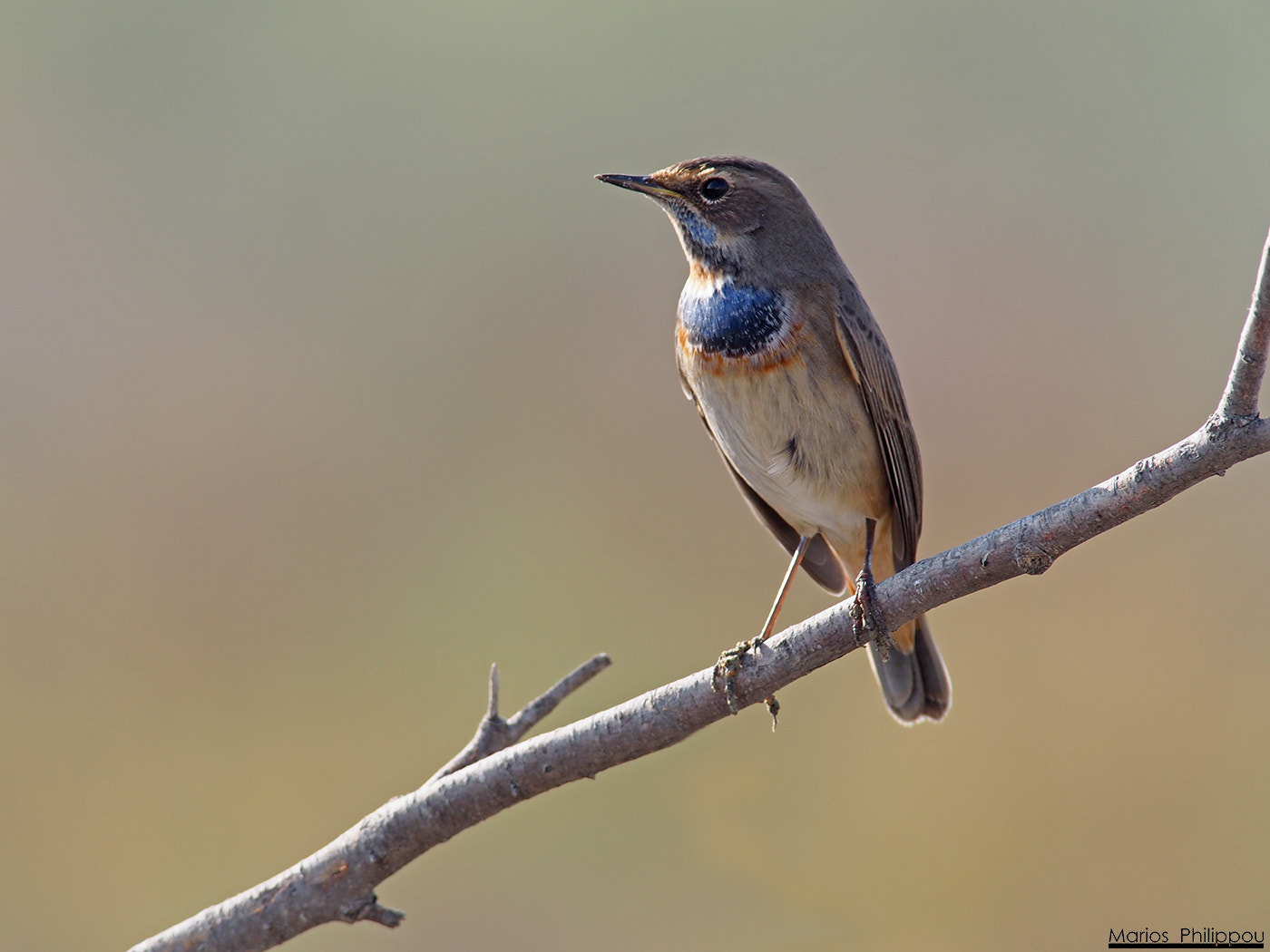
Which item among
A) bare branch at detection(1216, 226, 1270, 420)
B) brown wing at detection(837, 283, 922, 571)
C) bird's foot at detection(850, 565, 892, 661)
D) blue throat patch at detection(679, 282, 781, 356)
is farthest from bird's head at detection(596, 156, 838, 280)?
bare branch at detection(1216, 226, 1270, 420)

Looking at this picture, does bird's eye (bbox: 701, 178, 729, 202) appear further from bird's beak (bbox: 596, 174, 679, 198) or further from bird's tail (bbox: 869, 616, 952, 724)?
bird's tail (bbox: 869, 616, 952, 724)

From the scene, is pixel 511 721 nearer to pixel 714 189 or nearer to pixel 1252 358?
pixel 714 189

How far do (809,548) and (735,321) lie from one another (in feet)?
3.78

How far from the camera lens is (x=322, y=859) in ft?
9.30

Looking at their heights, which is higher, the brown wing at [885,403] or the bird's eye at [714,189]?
the bird's eye at [714,189]

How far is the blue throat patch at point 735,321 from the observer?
3.48 m

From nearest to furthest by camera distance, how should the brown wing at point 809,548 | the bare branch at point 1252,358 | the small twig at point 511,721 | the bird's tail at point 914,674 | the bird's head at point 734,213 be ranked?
the bare branch at point 1252,358
the small twig at point 511,721
the bird's head at point 734,213
the bird's tail at point 914,674
the brown wing at point 809,548

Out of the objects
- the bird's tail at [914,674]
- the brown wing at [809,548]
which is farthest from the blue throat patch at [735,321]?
the bird's tail at [914,674]

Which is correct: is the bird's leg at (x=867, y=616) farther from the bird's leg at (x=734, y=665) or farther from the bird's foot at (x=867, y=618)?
the bird's leg at (x=734, y=665)

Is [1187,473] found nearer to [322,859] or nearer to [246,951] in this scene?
[322,859]

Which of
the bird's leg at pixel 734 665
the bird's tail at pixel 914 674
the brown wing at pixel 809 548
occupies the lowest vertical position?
the bird's leg at pixel 734 665

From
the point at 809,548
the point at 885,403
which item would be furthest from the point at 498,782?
the point at 809,548

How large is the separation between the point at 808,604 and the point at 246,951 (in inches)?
142

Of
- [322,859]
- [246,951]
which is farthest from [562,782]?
[246,951]
